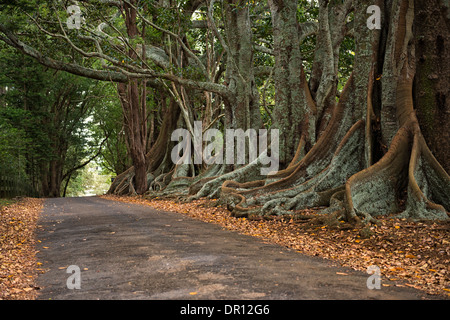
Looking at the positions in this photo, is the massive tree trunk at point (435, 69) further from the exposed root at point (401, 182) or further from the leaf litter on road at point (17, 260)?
the leaf litter on road at point (17, 260)

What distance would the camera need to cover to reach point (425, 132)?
845cm

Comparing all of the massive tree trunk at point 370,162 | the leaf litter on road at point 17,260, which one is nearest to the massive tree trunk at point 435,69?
the massive tree trunk at point 370,162

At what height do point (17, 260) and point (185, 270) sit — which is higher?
point (185, 270)

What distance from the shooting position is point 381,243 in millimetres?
6469

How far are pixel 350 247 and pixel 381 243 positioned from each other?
0.46m

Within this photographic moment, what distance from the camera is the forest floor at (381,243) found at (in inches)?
196

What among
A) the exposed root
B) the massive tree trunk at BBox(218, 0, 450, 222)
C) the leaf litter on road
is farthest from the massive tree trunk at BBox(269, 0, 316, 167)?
the leaf litter on road

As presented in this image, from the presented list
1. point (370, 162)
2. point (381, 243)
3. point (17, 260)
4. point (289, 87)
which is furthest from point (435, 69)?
point (17, 260)

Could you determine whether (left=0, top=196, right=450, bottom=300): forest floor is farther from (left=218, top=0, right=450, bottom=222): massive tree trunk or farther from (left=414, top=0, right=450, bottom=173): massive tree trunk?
(left=414, top=0, right=450, bottom=173): massive tree trunk

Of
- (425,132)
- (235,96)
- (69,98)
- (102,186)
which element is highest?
(69,98)

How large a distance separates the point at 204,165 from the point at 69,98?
15632 mm

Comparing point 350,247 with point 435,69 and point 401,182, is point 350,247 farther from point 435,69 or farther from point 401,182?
point 435,69
